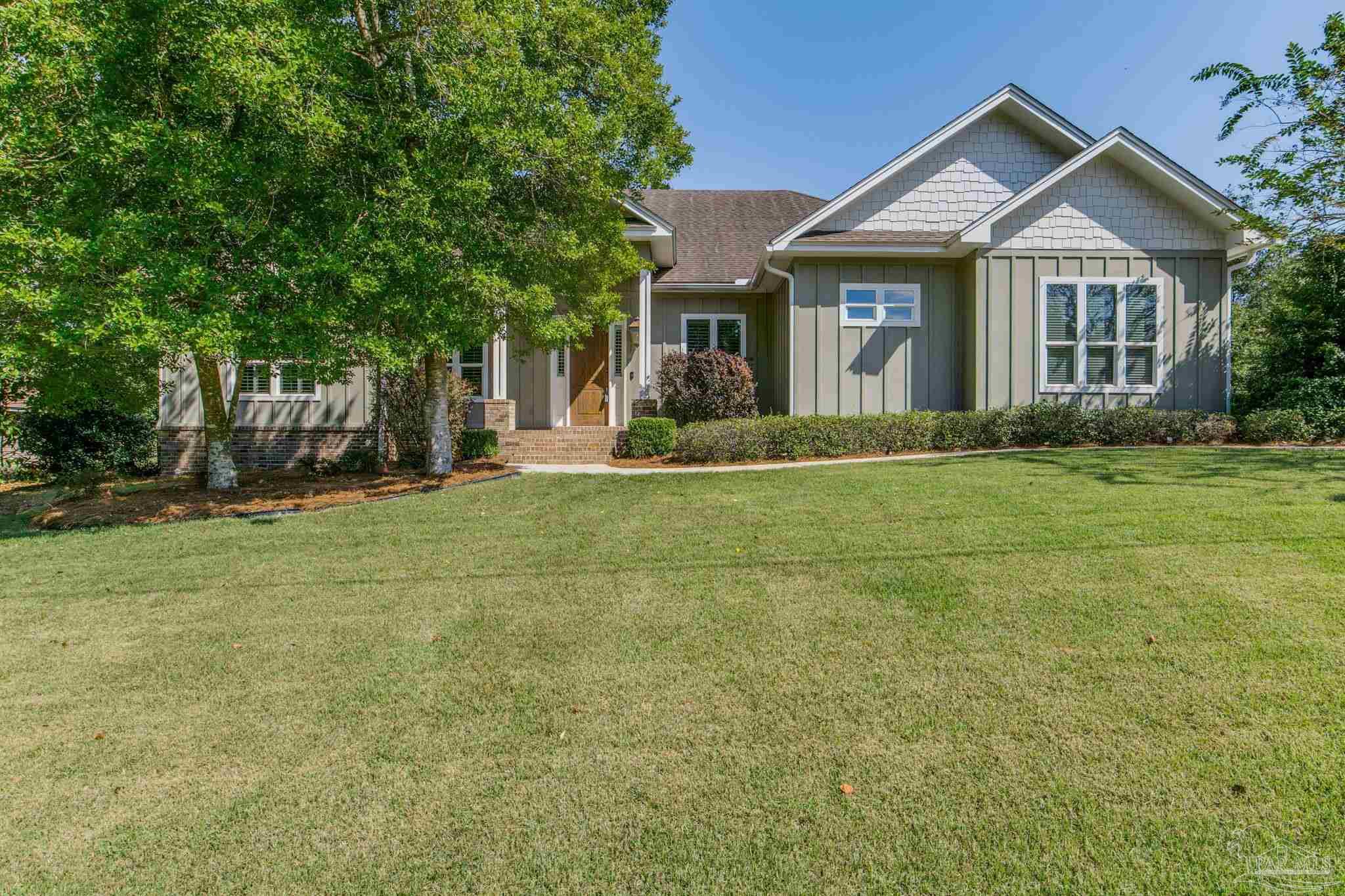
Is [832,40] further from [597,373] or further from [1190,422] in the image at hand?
[1190,422]

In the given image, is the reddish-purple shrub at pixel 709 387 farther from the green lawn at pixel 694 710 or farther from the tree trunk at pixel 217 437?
the tree trunk at pixel 217 437

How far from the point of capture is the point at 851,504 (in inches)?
266

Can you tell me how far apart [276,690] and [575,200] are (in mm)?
7205

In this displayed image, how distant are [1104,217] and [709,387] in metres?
8.08

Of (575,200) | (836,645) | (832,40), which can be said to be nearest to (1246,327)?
(832,40)

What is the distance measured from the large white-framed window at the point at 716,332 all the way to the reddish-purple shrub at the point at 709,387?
242 cm

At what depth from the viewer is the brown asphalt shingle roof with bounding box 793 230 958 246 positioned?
39.6 feet

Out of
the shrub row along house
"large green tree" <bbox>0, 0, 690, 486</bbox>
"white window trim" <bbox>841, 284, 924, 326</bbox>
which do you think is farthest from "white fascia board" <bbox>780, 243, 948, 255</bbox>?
"large green tree" <bbox>0, 0, 690, 486</bbox>

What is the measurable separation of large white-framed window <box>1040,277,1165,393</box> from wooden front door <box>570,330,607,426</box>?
29.0ft

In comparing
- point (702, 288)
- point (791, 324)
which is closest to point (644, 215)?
point (702, 288)

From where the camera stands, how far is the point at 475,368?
44.8 feet

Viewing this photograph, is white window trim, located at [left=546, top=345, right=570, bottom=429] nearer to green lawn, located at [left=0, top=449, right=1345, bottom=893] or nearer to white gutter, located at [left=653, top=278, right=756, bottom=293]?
white gutter, located at [left=653, top=278, right=756, bottom=293]
